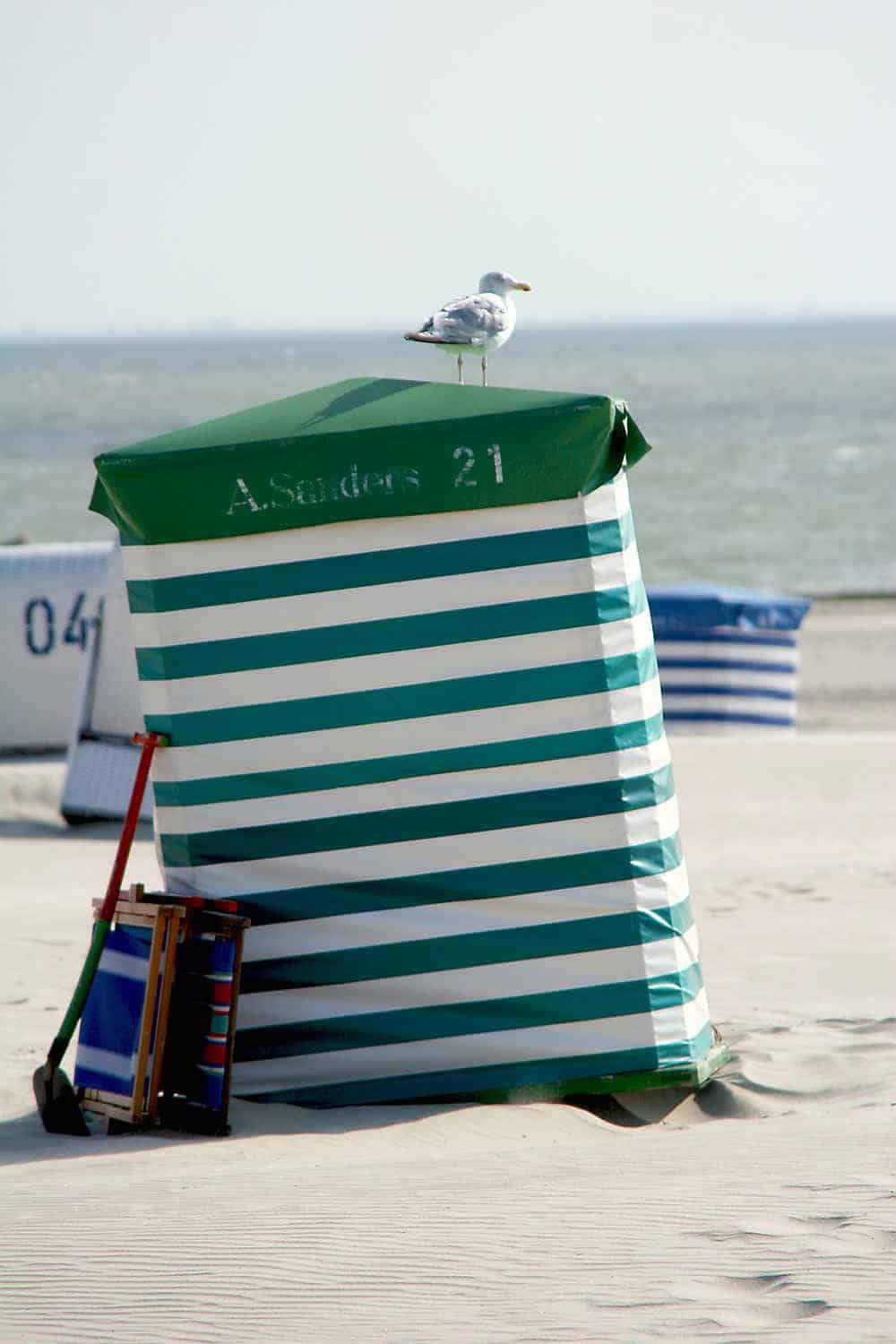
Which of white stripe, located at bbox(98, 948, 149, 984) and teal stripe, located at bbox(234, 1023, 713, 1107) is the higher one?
white stripe, located at bbox(98, 948, 149, 984)

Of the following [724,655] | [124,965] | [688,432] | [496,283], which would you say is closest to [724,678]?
[724,655]

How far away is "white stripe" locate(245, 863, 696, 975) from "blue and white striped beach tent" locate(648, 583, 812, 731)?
8110 millimetres

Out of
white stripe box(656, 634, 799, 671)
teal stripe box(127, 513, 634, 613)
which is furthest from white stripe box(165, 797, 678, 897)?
white stripe box(656, 634, 799, 671)

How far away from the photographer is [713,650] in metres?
13.5

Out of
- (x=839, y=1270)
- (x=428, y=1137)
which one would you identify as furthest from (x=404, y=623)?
(x=839, y=1270)

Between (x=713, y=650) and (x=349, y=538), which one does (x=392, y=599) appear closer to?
(x=349, y=538)

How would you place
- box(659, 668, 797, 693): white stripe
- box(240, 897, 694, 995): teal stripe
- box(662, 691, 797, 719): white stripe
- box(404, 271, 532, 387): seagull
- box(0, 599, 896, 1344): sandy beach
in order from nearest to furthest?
box(0, 599, 896, 1344): sandy beach < box(240, 897, 694, 995): teal stripe < box(404, 271, 532, 387): seagull < box(659, 668, 797, 693): white stripe < box(662, 691, 797, 719): white stripe

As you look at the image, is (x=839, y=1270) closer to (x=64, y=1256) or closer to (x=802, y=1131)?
(x=802, y=1131)

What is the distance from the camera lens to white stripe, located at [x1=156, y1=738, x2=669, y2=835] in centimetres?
523

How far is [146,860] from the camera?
9.67 metres

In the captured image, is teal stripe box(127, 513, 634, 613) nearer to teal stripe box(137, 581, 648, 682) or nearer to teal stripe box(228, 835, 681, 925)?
teal stripe box(137, 581, 648, 682)

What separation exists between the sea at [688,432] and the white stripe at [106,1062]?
7657 mm

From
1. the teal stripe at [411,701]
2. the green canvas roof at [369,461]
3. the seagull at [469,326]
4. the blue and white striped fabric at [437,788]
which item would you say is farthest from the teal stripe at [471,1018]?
the seagull at [469,326]

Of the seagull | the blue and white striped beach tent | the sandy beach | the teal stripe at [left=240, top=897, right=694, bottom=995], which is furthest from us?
the blue and white striped beach tent
